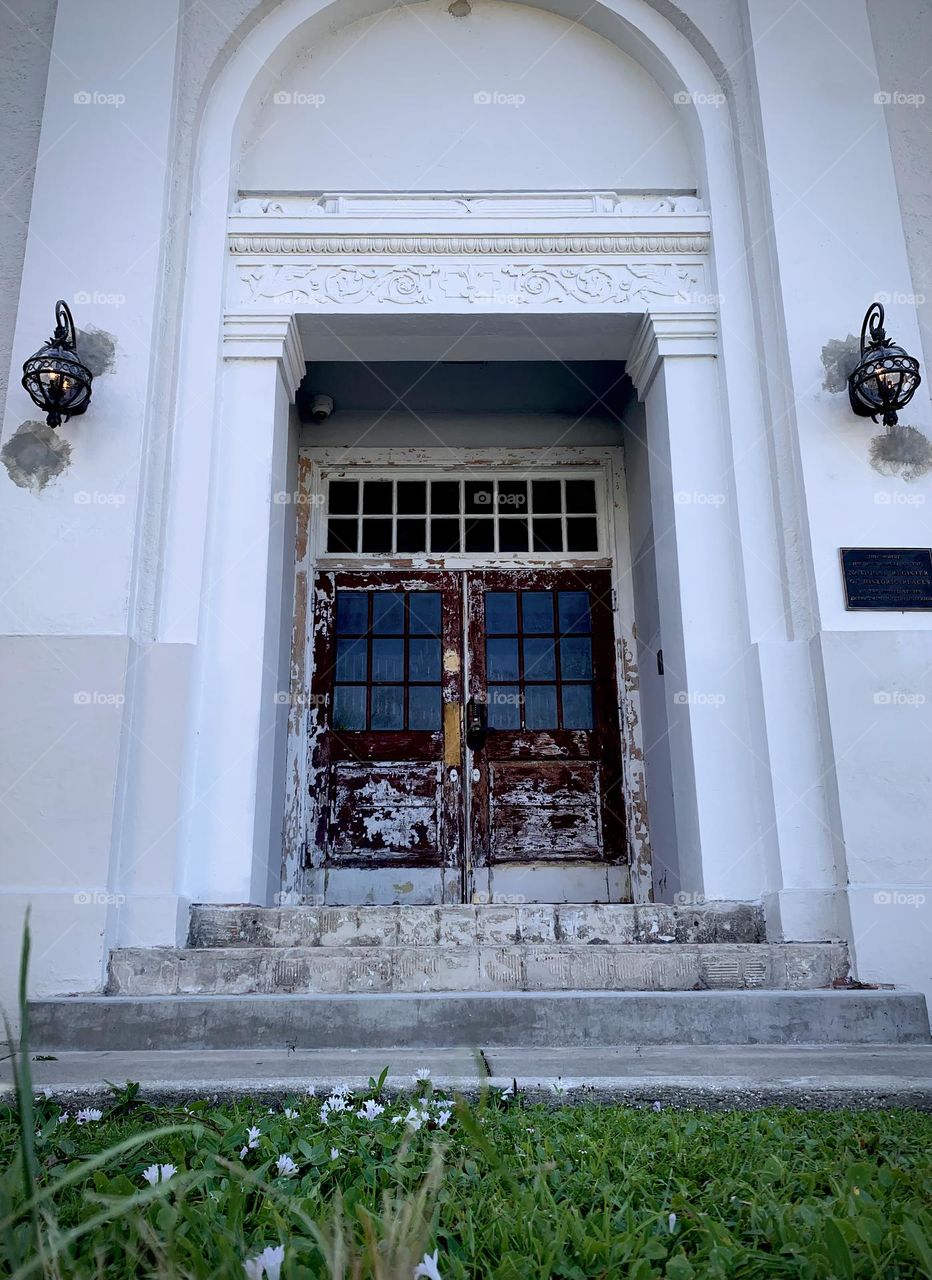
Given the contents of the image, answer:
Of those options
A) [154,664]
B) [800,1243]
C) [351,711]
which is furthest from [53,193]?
[800,1243]

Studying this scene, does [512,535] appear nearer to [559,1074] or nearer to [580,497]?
[580,497]

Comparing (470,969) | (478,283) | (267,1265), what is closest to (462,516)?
(478,283)

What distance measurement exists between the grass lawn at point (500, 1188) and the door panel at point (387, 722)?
3.98m

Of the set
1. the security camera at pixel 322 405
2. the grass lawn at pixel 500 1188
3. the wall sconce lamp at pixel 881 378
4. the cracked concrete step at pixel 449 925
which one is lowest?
the grass lawn at pixel 500 1188

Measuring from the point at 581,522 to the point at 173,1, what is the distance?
148 inches

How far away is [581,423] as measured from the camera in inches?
266

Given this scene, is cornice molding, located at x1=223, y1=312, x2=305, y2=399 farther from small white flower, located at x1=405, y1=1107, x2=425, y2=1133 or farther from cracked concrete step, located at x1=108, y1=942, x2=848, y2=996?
small white flower, located at x1=405, y1=1107, x2=425, y2=1133

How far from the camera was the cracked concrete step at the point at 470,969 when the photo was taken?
10.6ft

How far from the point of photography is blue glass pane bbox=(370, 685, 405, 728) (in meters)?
6.22

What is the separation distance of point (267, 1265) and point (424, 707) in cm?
512

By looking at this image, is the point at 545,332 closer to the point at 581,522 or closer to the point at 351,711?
the point at 581,522

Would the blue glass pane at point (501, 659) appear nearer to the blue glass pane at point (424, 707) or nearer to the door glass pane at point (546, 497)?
the blue glass pane at point (424, 707)

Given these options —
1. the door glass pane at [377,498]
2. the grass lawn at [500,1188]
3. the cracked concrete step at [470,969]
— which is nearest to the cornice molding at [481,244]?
the door glass pane at [377,498]

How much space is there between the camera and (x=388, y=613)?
644 centimetres
